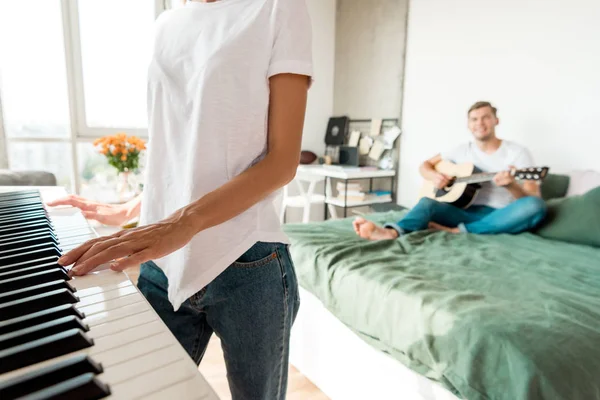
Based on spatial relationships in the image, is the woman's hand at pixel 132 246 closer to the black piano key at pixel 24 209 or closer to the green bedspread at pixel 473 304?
the black piano key at pixel 24 209

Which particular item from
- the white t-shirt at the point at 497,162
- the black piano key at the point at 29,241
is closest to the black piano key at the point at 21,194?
the black piano key at the point at 29,241

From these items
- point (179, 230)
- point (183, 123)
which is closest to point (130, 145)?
point (183, 123)

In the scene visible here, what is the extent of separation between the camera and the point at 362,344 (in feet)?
4.82

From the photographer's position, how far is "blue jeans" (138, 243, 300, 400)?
673 millimetres

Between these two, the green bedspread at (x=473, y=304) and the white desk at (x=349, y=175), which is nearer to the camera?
the green bedspread at (x=473, y=304)

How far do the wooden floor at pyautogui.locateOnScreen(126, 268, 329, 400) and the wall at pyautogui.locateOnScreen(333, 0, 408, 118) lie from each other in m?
2.46

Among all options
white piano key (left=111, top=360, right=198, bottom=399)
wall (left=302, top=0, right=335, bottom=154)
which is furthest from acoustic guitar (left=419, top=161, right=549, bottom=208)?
white piano key (left=111, top=360, right=198, bottom=399)

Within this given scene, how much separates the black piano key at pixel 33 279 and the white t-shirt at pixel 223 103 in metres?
0.20

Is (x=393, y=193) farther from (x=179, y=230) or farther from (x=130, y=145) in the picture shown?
(x=179, y=230)

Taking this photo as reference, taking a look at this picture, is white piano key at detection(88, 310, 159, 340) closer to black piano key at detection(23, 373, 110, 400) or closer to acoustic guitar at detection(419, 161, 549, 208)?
black piano key at detection(23, 373, 110, 400)

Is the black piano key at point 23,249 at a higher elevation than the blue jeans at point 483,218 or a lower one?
higher

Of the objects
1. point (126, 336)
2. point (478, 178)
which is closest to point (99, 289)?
point (126, 336)

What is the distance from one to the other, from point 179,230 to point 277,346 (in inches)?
12.7

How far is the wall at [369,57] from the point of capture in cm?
346
